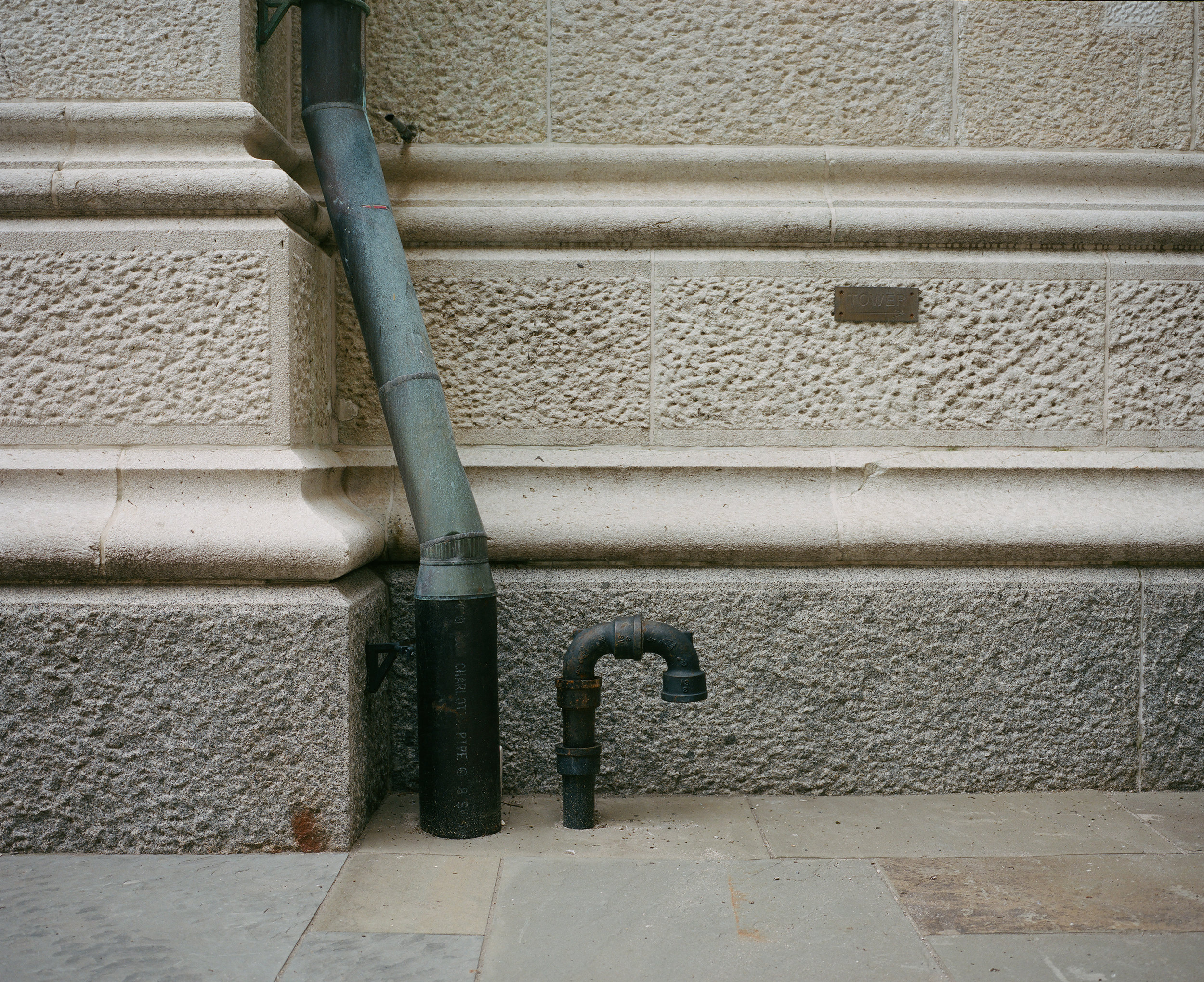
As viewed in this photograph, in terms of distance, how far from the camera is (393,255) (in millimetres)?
2545

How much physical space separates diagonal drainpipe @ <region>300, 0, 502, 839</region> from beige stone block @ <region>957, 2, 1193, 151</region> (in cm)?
199

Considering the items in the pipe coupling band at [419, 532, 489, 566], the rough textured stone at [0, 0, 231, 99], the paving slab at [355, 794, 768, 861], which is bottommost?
the paving slab at [355, 794, 768, 861]

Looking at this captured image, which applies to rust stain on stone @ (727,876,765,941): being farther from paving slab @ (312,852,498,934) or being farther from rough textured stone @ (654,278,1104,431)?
rough textured stone @ (654,278,1104,431)

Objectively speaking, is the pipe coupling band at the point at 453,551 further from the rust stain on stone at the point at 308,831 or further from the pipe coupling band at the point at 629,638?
the rust stain on stone at the point at 308,831

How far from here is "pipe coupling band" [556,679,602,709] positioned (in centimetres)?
247

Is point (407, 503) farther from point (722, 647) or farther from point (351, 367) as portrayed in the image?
point (722, 647)

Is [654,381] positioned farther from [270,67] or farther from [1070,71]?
[1070,71]

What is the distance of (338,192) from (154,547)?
1.14 m

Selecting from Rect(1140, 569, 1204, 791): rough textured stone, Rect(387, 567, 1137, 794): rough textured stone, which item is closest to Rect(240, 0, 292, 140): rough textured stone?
Rect(387, 567, 1137, 794): rough textured stone

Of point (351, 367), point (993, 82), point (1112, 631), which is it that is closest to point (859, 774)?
point (1112, 631)

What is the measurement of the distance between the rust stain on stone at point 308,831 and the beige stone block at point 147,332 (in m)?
1.03

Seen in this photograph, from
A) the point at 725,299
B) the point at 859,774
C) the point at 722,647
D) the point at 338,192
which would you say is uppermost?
the point at 338,192

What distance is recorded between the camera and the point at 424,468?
243cm

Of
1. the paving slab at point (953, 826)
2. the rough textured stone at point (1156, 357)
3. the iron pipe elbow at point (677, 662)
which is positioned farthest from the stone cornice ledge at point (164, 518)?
the rough textured stone at point (1156, 357)
